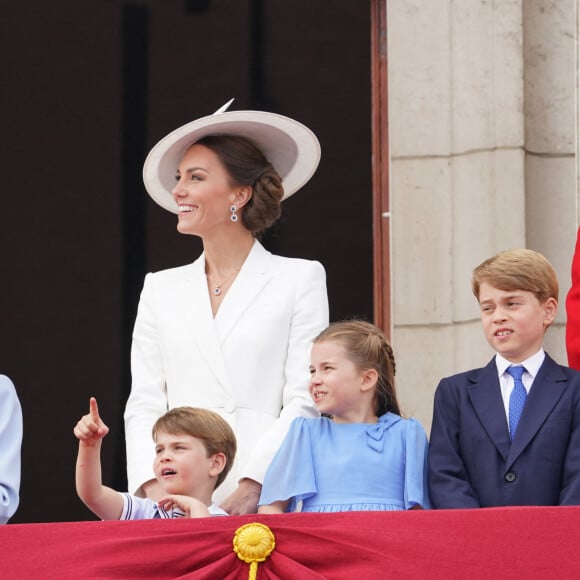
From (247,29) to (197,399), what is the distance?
275cm

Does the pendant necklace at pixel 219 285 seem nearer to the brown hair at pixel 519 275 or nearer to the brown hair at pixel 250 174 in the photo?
the brown hair at pixel 250 174

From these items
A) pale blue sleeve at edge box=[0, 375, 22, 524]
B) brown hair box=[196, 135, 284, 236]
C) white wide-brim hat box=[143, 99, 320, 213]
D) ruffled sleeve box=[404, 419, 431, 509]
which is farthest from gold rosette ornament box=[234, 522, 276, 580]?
white wide-brim hat box=[143, 99, 320, 213]

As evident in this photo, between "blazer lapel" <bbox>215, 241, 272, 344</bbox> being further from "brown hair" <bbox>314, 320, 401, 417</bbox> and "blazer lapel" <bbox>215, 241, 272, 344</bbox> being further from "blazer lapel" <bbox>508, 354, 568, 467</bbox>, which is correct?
"blazer lapel" <bbox>508, 354, 568, 467</bbox>

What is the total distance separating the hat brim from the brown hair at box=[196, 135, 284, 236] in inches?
1.5

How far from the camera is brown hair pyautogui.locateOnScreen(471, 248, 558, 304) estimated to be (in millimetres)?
4715

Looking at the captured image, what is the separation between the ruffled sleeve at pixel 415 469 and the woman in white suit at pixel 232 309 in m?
0.40

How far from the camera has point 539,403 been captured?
459cm

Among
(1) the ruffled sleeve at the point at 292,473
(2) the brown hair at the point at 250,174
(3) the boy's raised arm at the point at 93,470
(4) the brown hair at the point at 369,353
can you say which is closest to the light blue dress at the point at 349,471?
(1) the ruffled sleeve at the point at 292,473

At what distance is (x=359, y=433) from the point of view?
4.68m

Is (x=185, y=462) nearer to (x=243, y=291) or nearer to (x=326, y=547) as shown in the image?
(x=243, y=291)

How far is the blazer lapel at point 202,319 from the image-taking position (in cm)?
505

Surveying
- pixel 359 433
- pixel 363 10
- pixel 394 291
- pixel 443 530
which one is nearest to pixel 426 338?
pixel 394 291

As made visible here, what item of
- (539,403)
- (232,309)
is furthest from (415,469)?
(232,309)

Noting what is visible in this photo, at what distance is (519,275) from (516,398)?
34 cm
